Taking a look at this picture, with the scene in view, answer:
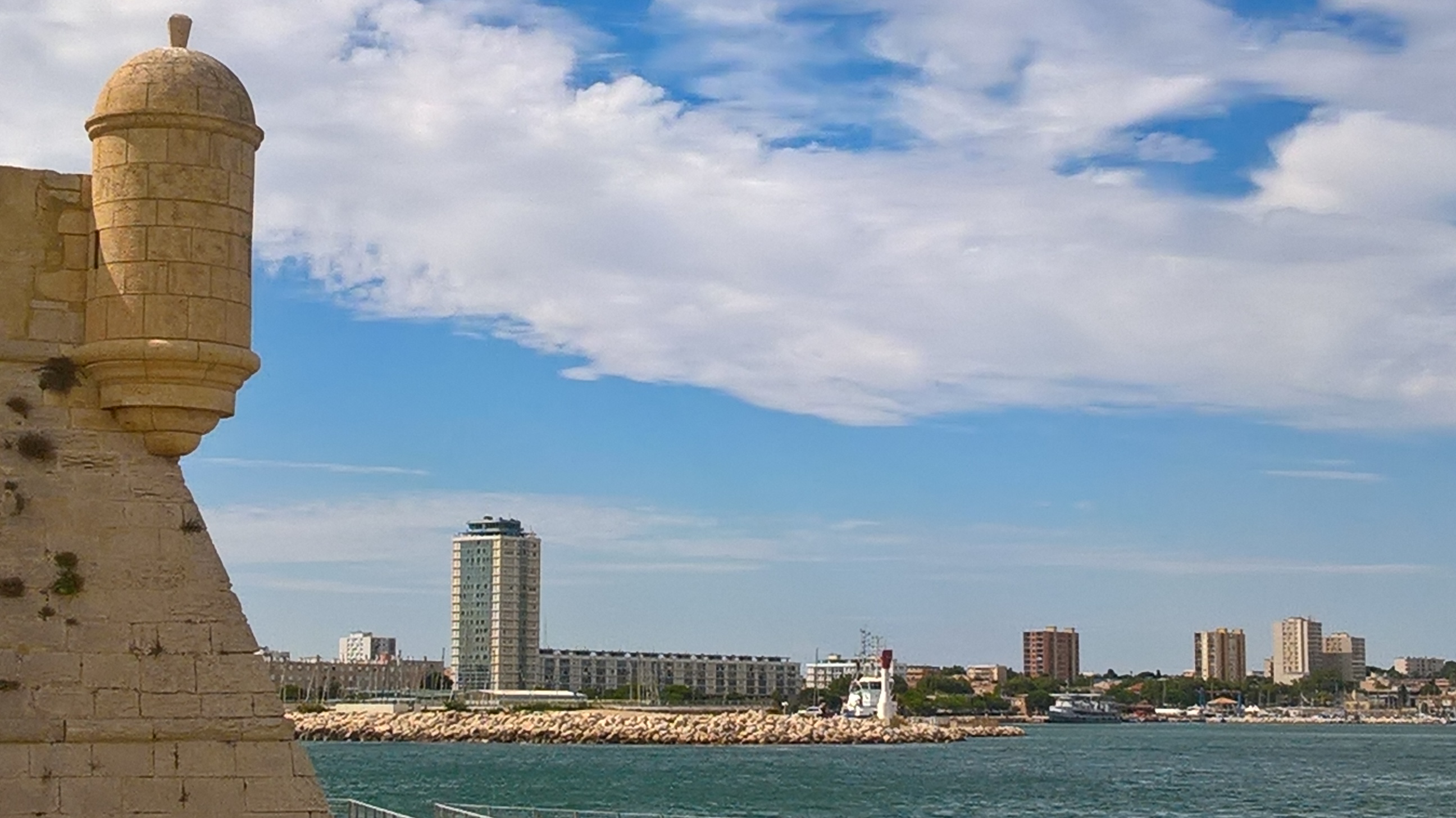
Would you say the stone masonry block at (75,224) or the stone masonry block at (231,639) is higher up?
the stone masonry block at (75,224)

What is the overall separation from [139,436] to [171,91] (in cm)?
189

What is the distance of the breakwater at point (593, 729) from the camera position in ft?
363

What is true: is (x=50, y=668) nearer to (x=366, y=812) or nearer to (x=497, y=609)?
(x=366, y=812)

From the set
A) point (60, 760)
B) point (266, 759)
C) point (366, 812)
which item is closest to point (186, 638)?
point (266, 759)

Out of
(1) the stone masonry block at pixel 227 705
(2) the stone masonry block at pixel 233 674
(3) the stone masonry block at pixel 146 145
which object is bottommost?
(1) the stone masonry block at pixel 227 705

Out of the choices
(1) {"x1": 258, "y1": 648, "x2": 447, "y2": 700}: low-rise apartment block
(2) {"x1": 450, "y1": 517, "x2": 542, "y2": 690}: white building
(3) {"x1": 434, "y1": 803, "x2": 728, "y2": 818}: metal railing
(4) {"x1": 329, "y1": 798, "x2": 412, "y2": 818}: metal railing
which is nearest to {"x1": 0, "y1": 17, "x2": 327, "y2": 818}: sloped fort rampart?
(4) {"x1": 329, "y1": 798, "x2": 412, "y2": 818}: metal railing

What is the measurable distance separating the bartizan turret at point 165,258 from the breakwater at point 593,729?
100m

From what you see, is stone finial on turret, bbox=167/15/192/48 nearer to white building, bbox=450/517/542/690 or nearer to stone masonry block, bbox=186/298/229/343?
stone masonry block, bbox=186/298/229/343

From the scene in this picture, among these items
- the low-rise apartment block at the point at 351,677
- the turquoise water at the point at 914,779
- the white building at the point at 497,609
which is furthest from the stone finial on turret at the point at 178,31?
the white building at the point at 497,609

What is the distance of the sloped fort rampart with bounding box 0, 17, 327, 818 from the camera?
9.56 meters

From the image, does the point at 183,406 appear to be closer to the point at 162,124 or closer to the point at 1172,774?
the point at 162,124

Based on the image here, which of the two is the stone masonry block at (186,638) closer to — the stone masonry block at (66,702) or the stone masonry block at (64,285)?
the stone masonry block at (66,702)

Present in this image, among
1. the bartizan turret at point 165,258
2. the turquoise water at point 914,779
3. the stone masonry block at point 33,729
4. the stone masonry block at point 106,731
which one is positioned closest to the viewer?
the stone masonry block at point 33,729

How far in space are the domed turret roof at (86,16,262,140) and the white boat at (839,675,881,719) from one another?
120m
